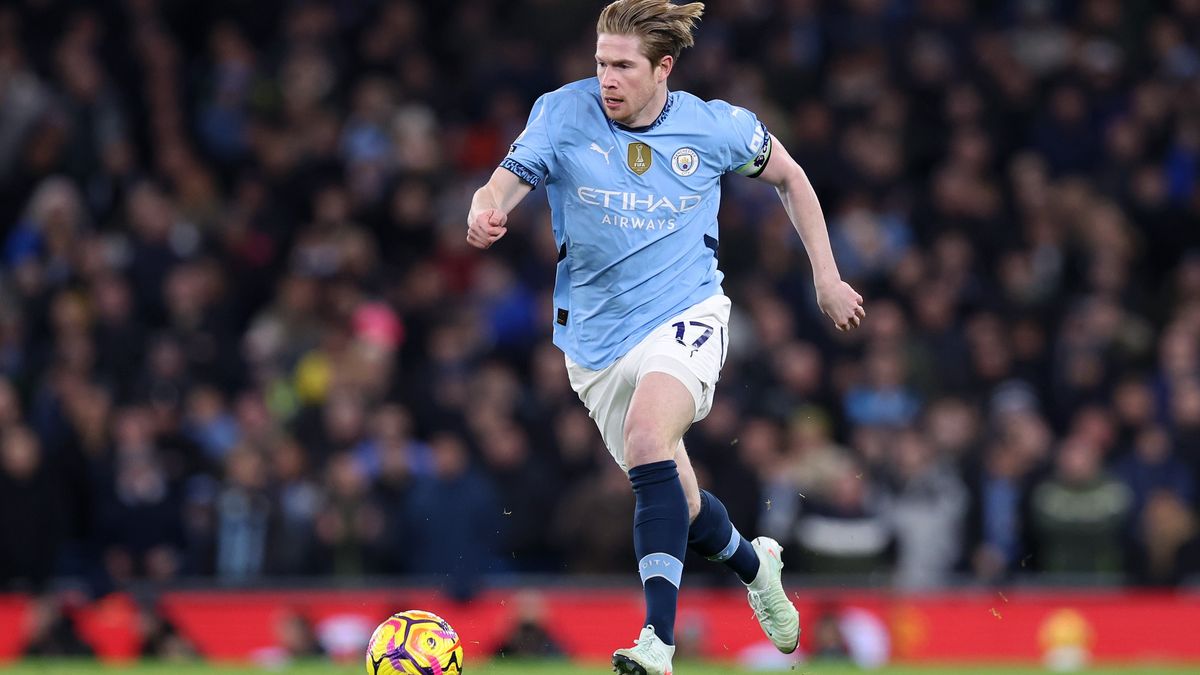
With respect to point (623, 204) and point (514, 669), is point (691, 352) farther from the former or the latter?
point (514, 669)

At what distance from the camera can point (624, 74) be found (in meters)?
8.15

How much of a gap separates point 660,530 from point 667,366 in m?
0.70

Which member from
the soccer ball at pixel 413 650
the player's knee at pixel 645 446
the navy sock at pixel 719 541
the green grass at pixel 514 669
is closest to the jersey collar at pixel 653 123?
the player's knee at pixel 645 446

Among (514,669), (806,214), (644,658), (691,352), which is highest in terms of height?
(806,214)

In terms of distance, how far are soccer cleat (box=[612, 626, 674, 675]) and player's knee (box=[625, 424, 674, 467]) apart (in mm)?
786

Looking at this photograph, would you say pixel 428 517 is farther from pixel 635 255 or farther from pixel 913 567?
pixel 635 255

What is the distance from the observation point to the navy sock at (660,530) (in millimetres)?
7879

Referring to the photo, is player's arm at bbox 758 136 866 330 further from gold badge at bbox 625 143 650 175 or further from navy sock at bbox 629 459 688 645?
navy sock at bbox 629 459 688 645

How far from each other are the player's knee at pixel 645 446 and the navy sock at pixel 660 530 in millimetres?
27

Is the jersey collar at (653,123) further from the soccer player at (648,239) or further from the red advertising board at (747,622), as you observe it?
the red advertising board at (747,622)

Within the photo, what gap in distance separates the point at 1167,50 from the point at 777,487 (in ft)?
24.6

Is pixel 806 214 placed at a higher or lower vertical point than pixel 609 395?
higher

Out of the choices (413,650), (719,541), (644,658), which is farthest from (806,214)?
(413,650)

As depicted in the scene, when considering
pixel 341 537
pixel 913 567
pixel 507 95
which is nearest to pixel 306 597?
pixel 341 537
